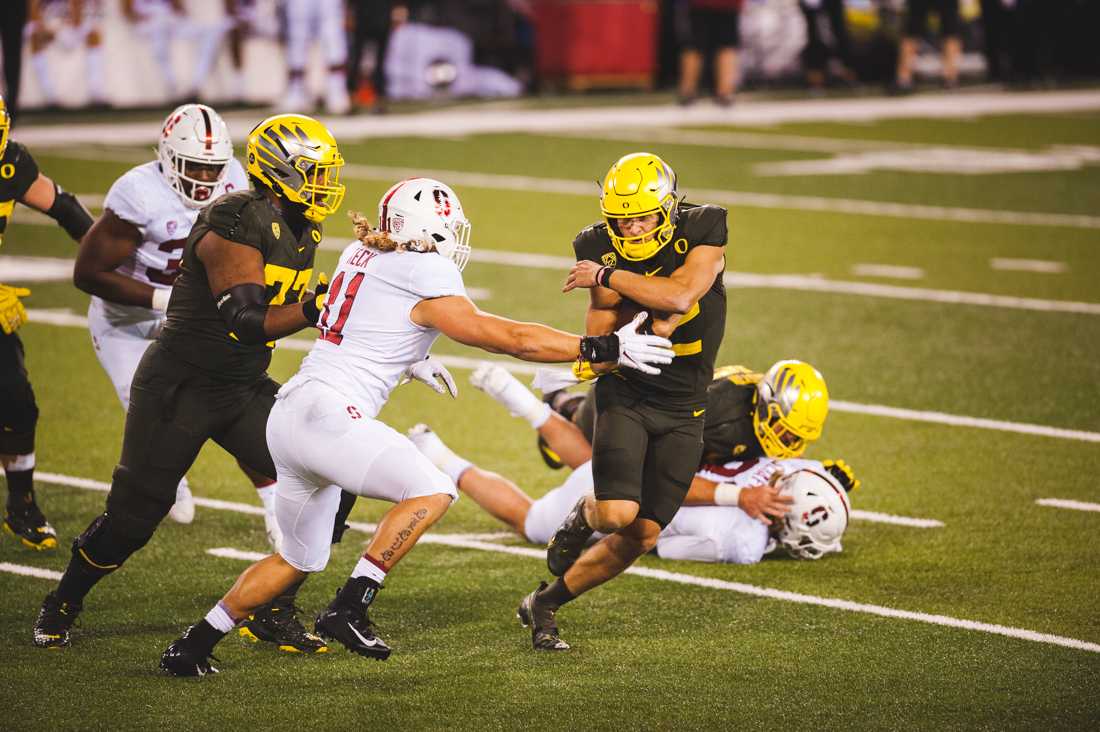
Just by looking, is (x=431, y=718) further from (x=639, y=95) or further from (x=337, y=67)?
(x=639, y=95)

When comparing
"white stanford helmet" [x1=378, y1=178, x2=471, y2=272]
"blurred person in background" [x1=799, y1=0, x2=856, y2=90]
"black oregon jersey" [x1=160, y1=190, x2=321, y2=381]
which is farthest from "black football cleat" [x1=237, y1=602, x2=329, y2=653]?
"blurred person in background" [x1=799, y1=0, x2=856, y2=90]

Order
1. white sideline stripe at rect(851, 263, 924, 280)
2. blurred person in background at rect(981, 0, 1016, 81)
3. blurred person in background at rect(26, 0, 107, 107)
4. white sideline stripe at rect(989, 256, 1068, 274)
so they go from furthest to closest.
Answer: blurred person in background at rect(981, 0, 1016, 81) < blurred person in background at rect(26, 0, 107, 107) < white sideline stripe at rect(989, 256, 1068, 274) < white sideline stripe at rect(851, 263, 924, 280)

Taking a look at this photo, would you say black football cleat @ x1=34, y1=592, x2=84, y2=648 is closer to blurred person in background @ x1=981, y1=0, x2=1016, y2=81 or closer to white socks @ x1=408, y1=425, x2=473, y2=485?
white socks @ x1=408, y1=425, x2=473, y2=485

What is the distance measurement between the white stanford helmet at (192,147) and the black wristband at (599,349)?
2138 millimetres

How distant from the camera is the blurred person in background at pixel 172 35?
19625 millimetres

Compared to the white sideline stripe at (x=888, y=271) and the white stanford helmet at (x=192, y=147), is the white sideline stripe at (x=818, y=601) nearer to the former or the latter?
the white stanford helmet at (x=192, y=147)

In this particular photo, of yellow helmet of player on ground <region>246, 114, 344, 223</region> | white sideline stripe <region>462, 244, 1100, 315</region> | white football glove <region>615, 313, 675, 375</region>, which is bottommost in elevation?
white sideline stripe <region>462, 244, 1100, 315</region>

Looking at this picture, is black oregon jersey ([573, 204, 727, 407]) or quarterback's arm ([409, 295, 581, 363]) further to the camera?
black oregon jersey ([573, 204, 727, 407])

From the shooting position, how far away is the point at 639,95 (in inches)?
908

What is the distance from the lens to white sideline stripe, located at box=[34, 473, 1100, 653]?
6.07m

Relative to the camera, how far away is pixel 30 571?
671 centimetres

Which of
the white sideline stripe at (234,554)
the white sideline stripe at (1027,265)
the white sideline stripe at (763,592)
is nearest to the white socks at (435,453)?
the white sideline stripe at (763,592)

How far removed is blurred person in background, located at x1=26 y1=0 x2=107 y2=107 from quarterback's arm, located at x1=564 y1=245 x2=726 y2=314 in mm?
14601

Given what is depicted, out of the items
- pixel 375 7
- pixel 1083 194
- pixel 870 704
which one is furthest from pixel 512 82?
pixel 870 704
